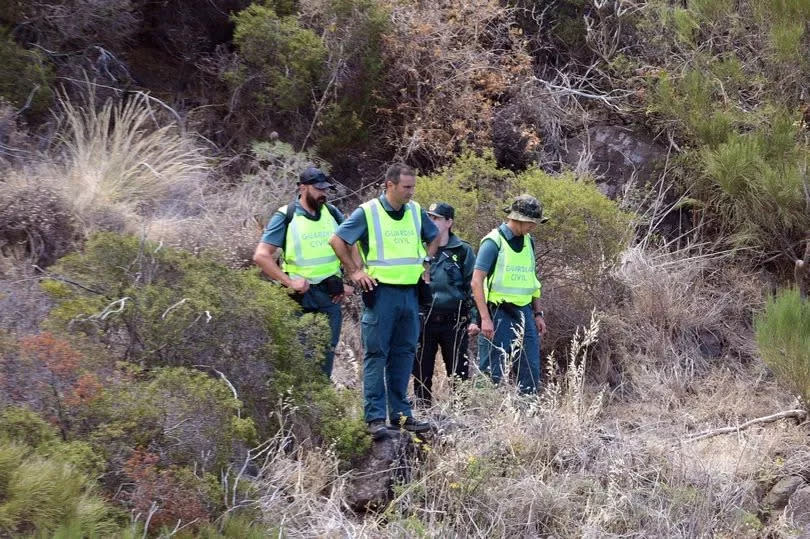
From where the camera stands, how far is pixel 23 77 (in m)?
10.3

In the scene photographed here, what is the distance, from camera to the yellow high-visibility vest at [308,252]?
681 cm

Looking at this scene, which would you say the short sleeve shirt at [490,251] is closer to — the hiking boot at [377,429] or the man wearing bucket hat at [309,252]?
the man wearing bucket hat at [309,252]

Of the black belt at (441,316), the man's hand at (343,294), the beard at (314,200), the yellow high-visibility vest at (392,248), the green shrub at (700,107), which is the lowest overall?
the black belt at (441,316)

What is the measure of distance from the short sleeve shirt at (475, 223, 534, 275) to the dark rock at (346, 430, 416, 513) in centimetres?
153

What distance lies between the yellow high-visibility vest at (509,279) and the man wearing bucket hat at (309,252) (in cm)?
114

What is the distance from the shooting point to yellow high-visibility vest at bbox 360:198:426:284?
21.2 ft

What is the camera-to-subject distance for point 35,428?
4820 millimetres

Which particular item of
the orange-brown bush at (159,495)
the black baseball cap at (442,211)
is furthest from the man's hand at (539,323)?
the orange-brown bush at (159,495)

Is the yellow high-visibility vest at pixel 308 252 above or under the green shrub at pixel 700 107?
under

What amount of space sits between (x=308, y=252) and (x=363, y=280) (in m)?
0.63

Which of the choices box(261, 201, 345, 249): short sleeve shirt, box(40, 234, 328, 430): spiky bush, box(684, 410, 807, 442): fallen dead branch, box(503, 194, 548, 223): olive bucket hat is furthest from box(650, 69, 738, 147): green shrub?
box(40, 234, 328, 430): spiky bush

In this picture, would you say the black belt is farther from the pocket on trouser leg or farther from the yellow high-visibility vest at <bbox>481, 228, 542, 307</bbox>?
the pocket on trouser leg

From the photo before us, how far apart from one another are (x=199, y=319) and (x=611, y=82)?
8.52m

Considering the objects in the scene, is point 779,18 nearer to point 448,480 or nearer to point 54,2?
point 448,480
